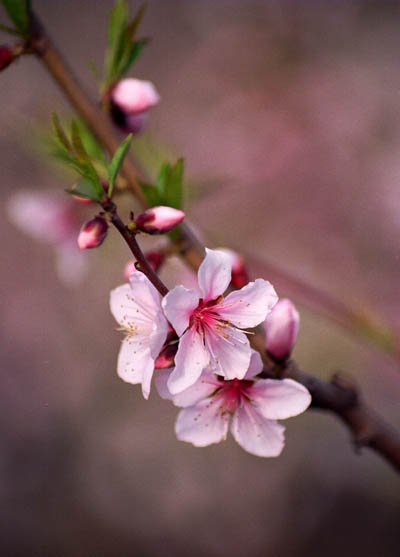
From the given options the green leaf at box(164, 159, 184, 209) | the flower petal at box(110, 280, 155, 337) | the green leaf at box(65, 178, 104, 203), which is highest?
the green leaf at box(65, 178, 104, 203)

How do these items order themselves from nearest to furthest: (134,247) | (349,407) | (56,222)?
1. (134,247)
2. (349,407)
3. (56,222)

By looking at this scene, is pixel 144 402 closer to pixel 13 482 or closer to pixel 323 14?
pixel 13 482

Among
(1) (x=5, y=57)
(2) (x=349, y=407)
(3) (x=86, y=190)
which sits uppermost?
(1) (x=5, y=57)

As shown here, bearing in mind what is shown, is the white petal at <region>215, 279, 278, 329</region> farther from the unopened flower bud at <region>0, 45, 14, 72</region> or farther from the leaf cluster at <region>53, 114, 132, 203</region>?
the unopened flower bud at <region>0, 45, 14, 72</region>

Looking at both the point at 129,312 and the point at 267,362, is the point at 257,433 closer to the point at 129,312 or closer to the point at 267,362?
the point at 267,362

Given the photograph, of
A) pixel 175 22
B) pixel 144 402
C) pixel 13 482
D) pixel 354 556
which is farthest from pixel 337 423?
pixel 175 22

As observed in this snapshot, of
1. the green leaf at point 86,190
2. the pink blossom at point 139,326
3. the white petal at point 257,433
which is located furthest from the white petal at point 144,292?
the white petal at point 257,433

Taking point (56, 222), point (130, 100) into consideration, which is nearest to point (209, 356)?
point (130, 100)

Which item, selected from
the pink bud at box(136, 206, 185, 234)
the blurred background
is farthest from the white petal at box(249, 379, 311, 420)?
the blurred background
